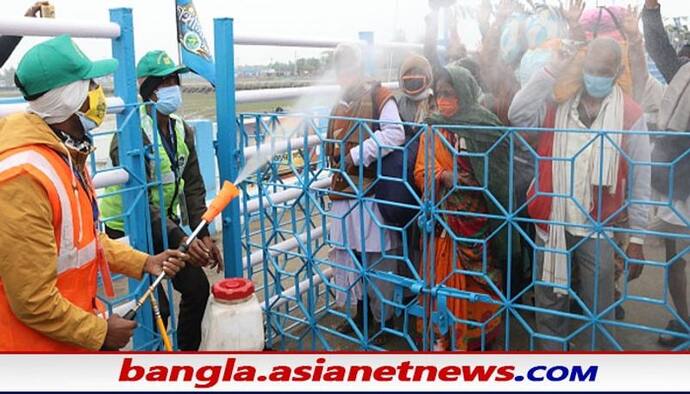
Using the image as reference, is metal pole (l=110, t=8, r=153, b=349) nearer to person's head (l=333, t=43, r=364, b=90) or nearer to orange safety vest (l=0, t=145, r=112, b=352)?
orange safety vest (l=0, t=145, r=112, b=352)

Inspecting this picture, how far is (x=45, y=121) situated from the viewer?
230cm

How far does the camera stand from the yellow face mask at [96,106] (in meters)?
2.39

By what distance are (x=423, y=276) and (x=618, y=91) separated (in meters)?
1.34

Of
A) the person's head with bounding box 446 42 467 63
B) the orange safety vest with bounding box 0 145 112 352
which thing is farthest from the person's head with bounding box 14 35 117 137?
the person's head with bounding box 446 42 467 63

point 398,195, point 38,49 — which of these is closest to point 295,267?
point 398,195

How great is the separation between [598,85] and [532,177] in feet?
2.14

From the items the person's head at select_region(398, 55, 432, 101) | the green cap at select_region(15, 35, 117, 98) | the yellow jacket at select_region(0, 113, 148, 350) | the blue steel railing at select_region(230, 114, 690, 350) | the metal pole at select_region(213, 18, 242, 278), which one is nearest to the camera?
the yellow jacket at select_region(0, 113, 148, 350)

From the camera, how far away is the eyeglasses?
157 inches

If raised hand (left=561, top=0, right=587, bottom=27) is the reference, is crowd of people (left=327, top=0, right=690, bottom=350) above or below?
below

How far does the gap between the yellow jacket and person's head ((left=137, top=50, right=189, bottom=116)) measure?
4.38ft

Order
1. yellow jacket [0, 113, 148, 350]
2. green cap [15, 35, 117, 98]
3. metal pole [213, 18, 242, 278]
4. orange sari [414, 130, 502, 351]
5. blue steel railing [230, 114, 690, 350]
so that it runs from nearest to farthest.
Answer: yellow jacket [0, 113, 148, 350] < green cap [15, 35, 117, 98] < blue steel railing [230, 114, 690, 350] < orange sari [414, 130, 502, 351] < metal pole [213, 18, 242, 278]

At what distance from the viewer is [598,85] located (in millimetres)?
3176

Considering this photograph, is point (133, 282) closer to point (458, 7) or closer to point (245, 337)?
point (245, 337)

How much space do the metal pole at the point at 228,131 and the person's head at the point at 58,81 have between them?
138 cm
